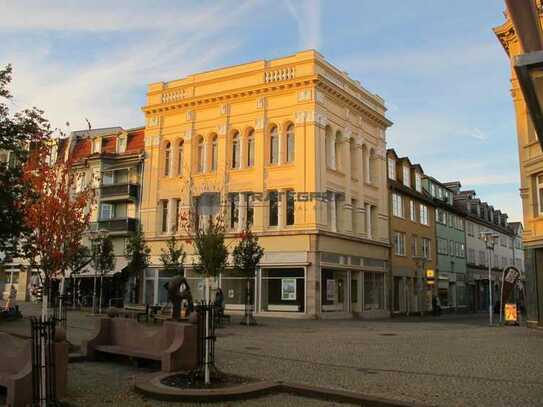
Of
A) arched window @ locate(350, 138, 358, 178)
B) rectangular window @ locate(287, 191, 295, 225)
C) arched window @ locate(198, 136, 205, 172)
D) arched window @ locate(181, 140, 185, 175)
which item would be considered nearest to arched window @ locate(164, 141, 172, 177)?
arched window @ locate(181, 140, 185, 175)

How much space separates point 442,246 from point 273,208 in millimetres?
23175

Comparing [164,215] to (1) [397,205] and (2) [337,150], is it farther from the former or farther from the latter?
(1) [397,205]

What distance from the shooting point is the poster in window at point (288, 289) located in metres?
34.4

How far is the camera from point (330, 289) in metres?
35.5

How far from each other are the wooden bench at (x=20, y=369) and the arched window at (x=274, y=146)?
2798cm

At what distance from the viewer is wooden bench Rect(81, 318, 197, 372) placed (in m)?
10.6

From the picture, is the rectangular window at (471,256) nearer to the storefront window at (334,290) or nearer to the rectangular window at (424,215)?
the rectangular window at (424,215)

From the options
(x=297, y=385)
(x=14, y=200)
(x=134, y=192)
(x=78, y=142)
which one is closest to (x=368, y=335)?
(x=297, y=385)

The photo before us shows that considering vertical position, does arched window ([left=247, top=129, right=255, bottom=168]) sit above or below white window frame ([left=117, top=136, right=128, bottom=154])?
below

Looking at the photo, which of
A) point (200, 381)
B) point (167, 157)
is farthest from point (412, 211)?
point (200, 381)

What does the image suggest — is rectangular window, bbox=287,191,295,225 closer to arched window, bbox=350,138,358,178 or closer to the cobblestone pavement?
arched window, bbox=350,138,358,178

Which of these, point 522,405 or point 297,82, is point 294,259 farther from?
point 522,405

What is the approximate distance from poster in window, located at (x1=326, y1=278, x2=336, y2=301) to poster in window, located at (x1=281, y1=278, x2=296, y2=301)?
7.34 feet

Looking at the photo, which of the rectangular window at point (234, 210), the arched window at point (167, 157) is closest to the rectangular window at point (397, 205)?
the rectangular window at point (234, 210)
